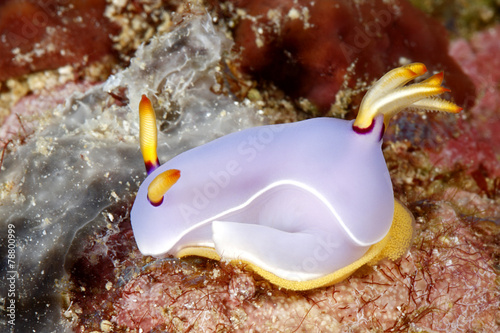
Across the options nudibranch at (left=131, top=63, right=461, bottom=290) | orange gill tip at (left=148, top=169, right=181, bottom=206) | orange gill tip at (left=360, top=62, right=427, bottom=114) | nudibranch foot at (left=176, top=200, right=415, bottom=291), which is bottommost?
nudibranch foot at (left=176, top=200, right=415, bottom=291)

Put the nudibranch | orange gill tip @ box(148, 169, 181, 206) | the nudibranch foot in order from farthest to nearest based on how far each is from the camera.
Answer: the nudibranch foot < the nudibranch < orange gill tip @ box(148, 169, 181, 206)

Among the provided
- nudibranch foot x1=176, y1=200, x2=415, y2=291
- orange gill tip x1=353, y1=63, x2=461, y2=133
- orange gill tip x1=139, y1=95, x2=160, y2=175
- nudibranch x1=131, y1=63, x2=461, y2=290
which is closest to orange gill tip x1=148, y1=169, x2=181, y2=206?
nudibranch x1=131, y1=63, x2=461, y2=290

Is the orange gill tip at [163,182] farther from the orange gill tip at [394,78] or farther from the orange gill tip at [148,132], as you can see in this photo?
the orange gill tip at [394,78]

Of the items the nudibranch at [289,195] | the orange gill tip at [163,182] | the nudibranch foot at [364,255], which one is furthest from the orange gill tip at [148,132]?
the nudibranch foot at [364,255]

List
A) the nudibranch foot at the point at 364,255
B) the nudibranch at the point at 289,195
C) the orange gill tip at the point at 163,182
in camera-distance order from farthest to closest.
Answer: the nudibranch foot at the point at 364,255, the nudibranch at the point at 289,195, the orange gill tip at the point at 163,182

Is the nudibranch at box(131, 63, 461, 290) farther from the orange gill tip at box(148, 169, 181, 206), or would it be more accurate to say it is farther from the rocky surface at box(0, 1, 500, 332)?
the rocky surface at box(0, 1, 500, 332)

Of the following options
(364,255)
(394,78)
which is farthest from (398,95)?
(364,255)

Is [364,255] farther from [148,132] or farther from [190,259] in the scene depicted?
[148,132]

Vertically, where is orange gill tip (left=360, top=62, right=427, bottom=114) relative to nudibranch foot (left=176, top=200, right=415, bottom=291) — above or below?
above
